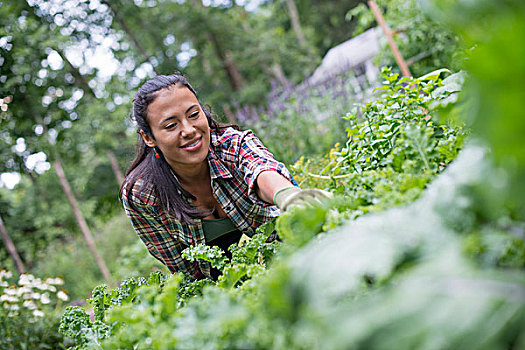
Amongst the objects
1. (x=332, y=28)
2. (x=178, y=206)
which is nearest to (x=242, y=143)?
(x=178, y=206)

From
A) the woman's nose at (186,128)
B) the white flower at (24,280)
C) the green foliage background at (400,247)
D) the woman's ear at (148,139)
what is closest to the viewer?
the green foliage background at (400,247)

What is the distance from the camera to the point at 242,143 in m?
2.09

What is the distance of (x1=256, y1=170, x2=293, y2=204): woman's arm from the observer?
1669 millimetres

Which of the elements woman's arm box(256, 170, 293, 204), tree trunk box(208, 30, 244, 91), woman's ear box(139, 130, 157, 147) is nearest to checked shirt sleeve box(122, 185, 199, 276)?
woman's ear box(139, 130, 157, 147)

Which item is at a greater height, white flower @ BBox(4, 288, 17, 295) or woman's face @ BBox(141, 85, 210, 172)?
woman's face @ BBox(141, 85, 210, 172)

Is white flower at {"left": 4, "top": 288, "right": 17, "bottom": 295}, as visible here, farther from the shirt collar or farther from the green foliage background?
the shirt collar

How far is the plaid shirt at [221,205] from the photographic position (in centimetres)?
216

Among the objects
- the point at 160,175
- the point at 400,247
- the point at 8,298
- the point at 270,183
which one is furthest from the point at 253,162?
the point at 8,298

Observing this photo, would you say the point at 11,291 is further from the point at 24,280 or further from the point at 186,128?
the point at 186,128

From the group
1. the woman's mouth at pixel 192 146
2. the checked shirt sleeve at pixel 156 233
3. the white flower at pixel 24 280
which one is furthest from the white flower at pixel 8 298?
the woman's mouth at pixel 192 146

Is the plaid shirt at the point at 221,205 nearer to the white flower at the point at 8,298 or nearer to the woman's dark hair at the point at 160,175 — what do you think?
the woman's dark hair at the point at 160,175

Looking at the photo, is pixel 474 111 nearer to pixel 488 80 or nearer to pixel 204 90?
pixel 488 80

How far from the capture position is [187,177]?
2.36 metres

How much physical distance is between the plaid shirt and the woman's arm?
28 cm
